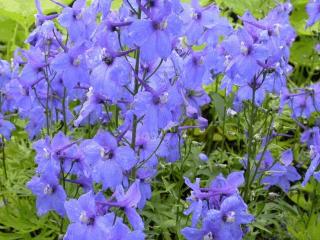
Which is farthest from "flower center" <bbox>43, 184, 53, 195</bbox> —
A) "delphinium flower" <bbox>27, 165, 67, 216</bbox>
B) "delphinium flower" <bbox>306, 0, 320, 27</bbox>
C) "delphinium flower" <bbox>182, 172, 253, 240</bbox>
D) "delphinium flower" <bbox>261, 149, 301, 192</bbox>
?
"delphinium flower" <bbox>306, 0, 320, 27</bbox>

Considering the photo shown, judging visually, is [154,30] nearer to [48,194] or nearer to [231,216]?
[231,216]

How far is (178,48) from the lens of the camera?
6.57 feet

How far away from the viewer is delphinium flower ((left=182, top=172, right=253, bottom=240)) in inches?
69.1

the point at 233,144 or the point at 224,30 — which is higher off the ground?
the point at 224,30

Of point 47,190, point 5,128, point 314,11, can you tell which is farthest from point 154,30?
point 314,11

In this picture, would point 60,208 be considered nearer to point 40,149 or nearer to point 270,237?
point 40,149

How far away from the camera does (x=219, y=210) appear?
1778 mm

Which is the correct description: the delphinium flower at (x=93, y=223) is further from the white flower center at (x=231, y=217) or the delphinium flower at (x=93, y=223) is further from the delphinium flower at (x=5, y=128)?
the delphinium flower at (x=5, y=128)

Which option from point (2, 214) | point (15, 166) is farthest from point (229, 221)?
point (15, 166)

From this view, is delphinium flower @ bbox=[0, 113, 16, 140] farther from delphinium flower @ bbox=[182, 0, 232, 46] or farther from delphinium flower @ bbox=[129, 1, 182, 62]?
delphinium flower @ bbox=[129, 1, 182, 62]

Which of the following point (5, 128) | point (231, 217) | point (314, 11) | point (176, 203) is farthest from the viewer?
point (314, 11)

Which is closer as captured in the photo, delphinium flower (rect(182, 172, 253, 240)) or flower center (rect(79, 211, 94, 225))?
flower center (rect(79, 211, 94, 225))

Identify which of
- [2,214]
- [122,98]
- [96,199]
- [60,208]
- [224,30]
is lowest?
[2,214]

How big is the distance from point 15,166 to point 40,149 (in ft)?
2.56
